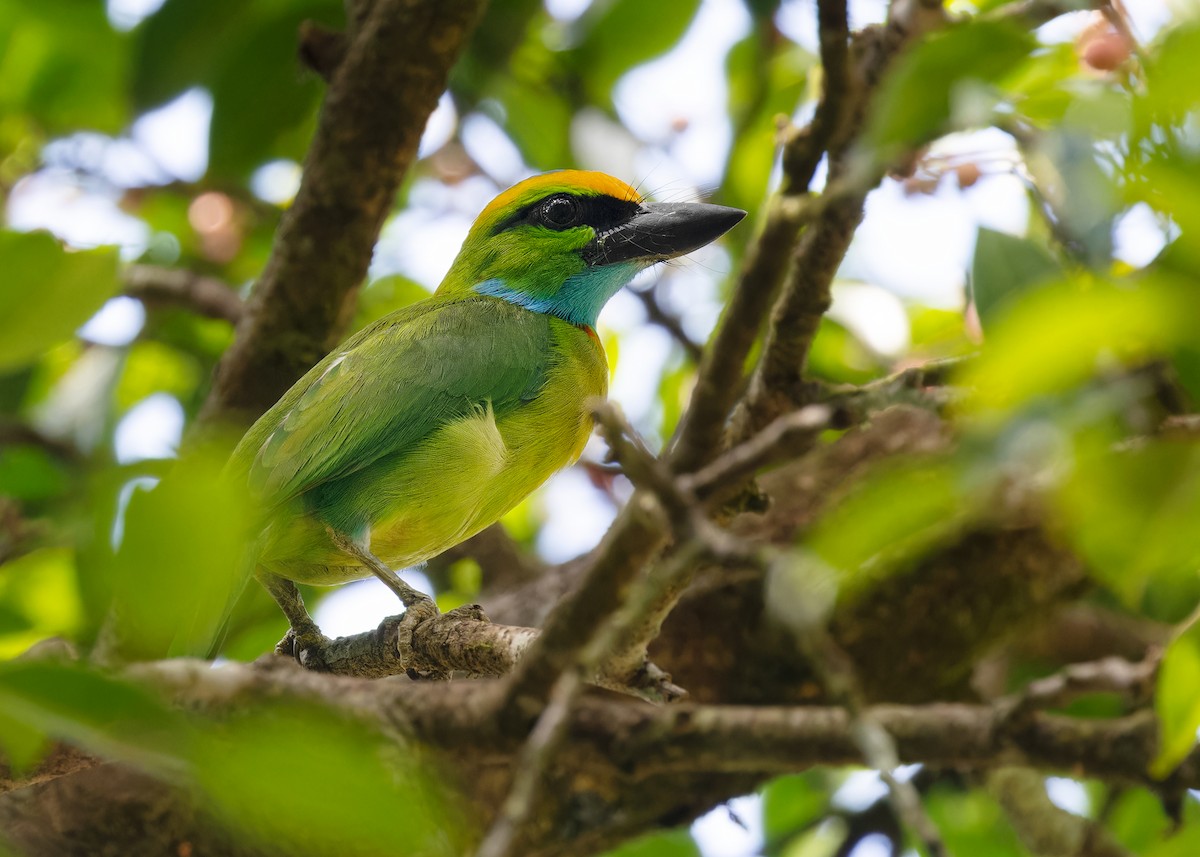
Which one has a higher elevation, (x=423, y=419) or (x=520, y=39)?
(x=520, y=39)

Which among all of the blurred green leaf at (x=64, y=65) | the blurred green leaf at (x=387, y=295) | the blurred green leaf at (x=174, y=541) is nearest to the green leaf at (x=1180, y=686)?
the blurred green leaf at (x=174, y=541)

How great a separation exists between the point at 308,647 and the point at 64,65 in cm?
250

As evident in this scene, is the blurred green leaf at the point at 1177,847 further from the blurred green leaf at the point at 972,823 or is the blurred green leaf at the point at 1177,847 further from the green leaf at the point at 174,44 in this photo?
the green leaf at the point at 174,44

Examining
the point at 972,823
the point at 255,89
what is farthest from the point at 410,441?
the point at 972,823

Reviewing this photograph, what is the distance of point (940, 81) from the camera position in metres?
1.27

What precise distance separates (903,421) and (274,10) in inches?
97.0

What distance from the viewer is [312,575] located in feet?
11.4

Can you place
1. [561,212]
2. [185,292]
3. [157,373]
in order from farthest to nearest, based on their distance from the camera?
1. [157,373]
2. [185,292]
3. [561,212]

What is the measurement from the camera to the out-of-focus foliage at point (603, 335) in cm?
116

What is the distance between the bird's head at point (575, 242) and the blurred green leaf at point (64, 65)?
4.62 ft

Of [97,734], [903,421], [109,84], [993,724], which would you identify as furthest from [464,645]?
[109,84]

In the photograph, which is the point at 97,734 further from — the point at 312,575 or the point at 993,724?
the point at 312,575

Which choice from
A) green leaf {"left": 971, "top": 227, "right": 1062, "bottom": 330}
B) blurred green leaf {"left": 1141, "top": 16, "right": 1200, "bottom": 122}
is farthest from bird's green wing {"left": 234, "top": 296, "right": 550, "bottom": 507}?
blurred green leaf {"left": 1141, "top": 16, "right": 1200, "bottom": 122}

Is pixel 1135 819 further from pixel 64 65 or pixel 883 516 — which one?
pixel 64 65
